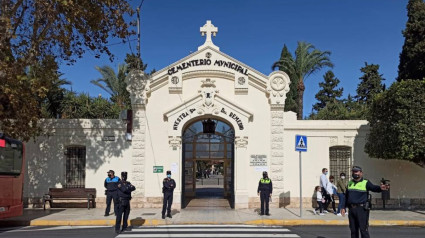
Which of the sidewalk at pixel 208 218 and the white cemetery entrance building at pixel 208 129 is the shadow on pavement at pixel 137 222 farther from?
the white cemetery entrance building at pixel 208 129

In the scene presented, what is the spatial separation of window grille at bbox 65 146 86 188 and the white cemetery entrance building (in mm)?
42

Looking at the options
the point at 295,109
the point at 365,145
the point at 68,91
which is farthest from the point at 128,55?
the point at 365,145

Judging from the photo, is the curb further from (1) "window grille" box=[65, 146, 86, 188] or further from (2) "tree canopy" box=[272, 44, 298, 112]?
(2) "tree canopy" box=[272, 44, 298, 112]

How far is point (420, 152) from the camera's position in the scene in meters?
14.1

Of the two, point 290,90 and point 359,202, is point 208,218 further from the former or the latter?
point 290,90

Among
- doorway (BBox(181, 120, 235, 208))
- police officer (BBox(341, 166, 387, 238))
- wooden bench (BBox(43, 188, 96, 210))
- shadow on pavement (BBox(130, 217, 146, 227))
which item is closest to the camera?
police officer (BBox(341, 166, 387, 238))

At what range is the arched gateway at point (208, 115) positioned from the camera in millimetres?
16453

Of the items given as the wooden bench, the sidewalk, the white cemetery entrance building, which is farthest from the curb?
the white cemetery entrance building

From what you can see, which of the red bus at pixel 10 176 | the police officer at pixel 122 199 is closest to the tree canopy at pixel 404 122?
the police officer at pixel 122 199

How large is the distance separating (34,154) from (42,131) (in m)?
1.53

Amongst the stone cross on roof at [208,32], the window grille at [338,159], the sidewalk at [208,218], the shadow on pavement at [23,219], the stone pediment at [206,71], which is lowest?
the shadow on pavement at [23,219]

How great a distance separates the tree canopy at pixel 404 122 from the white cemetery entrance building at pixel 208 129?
202 centimetres

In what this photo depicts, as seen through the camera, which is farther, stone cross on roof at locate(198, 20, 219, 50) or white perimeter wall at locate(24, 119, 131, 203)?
stone cross on roof at locate(198, 20, 219, 50)

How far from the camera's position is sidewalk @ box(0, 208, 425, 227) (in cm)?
1310
